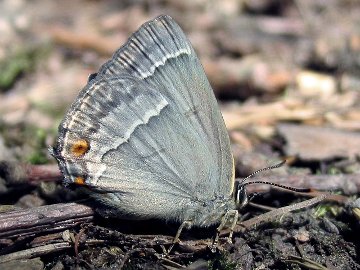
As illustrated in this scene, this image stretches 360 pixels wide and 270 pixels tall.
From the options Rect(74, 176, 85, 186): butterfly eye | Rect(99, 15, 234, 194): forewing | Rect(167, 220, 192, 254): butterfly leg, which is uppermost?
Rect(99, 15, 234, 194): forewing

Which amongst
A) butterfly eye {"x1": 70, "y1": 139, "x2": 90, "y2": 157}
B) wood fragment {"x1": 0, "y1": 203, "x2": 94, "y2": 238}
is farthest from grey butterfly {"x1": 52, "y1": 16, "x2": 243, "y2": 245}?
wood fragment {"x1": 0, "y1": 203, "x2": 94, "y2": 238}

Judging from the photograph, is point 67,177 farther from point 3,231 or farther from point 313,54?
point 313,54

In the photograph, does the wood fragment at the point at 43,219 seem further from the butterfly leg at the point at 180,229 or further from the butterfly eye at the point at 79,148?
the butterfly leg at the point at 180,229

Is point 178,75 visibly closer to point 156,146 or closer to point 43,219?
point 156,146

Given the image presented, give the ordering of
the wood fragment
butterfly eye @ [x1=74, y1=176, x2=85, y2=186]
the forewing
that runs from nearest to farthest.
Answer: the wood fragment, butterfly eye @ [x1=74, y1=176, x2=85, y2=186], the forewing

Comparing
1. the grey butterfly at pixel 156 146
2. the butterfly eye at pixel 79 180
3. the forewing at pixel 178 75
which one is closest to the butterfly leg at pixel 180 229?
the grey butterfly at pixel 156 146

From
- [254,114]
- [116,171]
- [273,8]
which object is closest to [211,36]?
[273,8]

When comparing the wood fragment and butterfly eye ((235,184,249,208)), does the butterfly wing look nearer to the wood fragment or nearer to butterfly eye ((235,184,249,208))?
butterfly eye ((235,184,249,208))

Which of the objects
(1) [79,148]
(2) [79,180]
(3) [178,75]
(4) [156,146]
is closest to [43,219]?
(2) [79,180]
